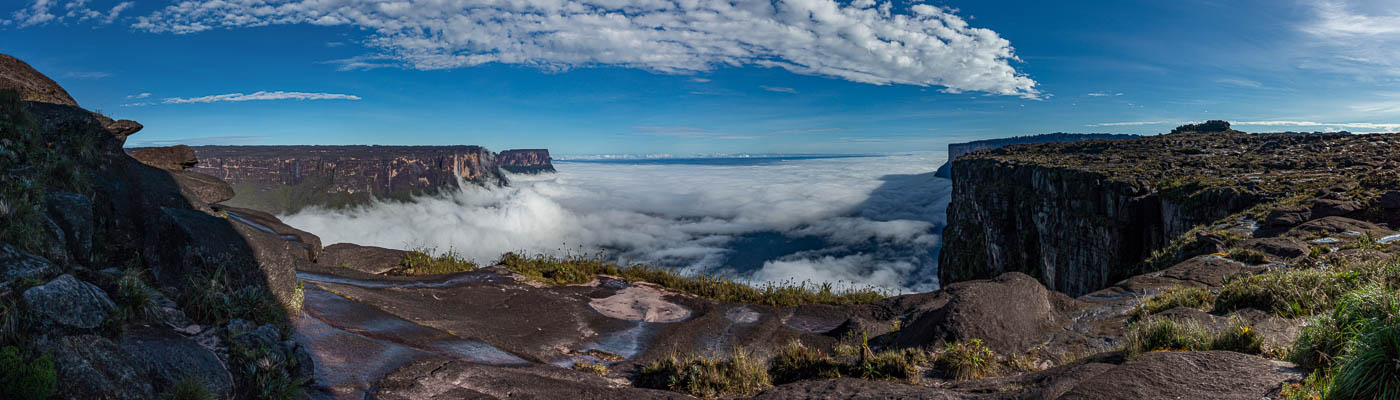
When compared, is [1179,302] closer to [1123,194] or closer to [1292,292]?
[1292,292]

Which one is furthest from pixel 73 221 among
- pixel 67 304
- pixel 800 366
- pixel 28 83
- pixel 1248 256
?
pixel 1248 256

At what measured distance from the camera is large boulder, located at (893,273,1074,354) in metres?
7.83

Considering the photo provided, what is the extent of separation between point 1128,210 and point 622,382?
1329 inches

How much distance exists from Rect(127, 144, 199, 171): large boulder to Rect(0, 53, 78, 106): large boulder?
2.63 m

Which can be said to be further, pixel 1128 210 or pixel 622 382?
pixel 1128 210

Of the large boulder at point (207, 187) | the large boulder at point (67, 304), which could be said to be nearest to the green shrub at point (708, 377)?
the large boulder at point (67, 304)

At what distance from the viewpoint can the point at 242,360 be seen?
503 centimetres

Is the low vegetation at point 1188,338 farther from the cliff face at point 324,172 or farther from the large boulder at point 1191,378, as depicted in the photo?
the cliff face at point 324,172

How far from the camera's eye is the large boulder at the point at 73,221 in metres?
6.05

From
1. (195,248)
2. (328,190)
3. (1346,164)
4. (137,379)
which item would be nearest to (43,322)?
(137,379)

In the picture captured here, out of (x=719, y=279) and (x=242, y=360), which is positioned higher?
(x=242, y=360)

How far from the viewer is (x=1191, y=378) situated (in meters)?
4.68

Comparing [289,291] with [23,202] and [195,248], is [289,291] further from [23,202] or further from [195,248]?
[23,202]

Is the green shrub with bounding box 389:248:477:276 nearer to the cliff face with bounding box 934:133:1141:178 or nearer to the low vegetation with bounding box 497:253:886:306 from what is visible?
the low vegetation with bounding box 497:253:886:306
